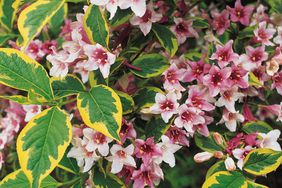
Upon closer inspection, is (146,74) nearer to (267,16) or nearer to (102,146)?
(102,146)

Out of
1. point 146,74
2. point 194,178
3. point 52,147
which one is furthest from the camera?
point 194,178

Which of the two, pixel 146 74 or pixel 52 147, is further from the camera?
pixel 146 74

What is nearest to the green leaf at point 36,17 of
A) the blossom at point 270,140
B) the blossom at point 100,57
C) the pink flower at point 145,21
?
the blossom at point 100,57

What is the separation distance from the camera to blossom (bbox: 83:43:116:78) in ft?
3.68

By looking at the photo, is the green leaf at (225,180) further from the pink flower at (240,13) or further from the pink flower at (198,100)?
the pink flower at (240,13)

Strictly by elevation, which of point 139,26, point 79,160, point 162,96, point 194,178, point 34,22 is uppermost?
point 34,22

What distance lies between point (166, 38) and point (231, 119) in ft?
0.95

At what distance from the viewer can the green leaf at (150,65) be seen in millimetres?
1266

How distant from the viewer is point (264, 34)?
4.58 ft

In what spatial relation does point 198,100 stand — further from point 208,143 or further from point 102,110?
point 102,110

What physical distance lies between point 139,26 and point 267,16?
20.8 inches

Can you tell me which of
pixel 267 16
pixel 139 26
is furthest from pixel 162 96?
pixel 267 16

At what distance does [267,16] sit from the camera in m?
1.57

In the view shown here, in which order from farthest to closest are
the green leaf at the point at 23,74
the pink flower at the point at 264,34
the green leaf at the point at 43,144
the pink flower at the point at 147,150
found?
1. the pink flower at the point at 264,34
2. the pink flower at the point at 147,150
3. the green leaf at the point at 23,74
4. the green leaf at the point at 43,144
